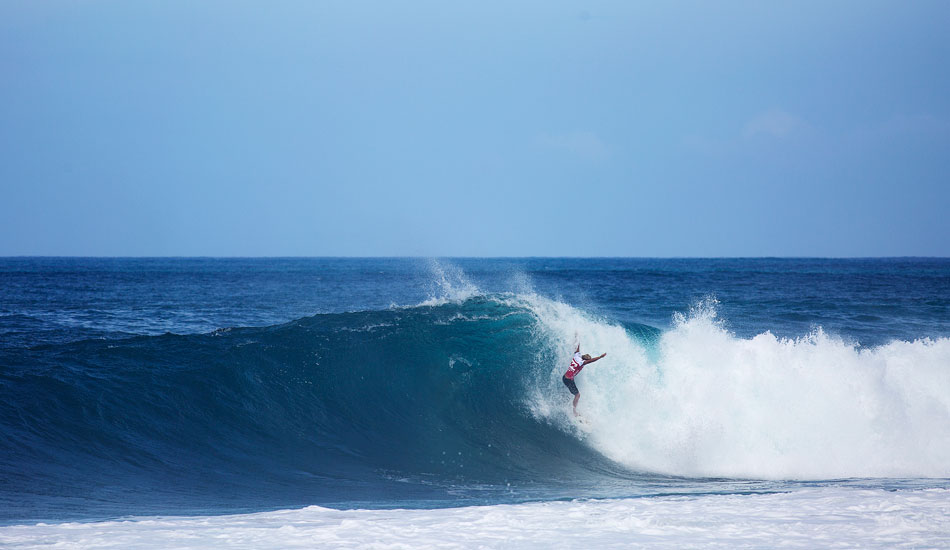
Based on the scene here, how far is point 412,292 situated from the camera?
131 ft

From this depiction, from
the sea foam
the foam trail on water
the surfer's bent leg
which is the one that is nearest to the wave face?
the foam trail on water

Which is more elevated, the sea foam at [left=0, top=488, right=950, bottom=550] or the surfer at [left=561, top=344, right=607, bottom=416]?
the surfer at [left=561, top=344, right=607, bottom=416]

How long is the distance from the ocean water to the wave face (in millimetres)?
43

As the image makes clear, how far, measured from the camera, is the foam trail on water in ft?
33.9

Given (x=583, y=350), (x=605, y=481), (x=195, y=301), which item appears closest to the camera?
(x=605, y=481)

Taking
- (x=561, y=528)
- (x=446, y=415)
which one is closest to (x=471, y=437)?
(x=446, y=415)

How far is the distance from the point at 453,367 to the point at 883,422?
23.9 ft

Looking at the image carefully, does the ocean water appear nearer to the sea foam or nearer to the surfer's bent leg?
the sea foam

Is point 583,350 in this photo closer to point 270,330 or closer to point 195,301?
point 270,330

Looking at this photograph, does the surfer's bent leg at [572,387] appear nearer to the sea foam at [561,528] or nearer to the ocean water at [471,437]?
the ocean water at [471,437]

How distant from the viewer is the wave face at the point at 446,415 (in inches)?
358

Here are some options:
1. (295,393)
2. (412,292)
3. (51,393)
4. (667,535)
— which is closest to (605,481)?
(667,535)

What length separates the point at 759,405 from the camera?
1126cm

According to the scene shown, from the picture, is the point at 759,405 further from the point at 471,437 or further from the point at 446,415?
the point at 446,415
